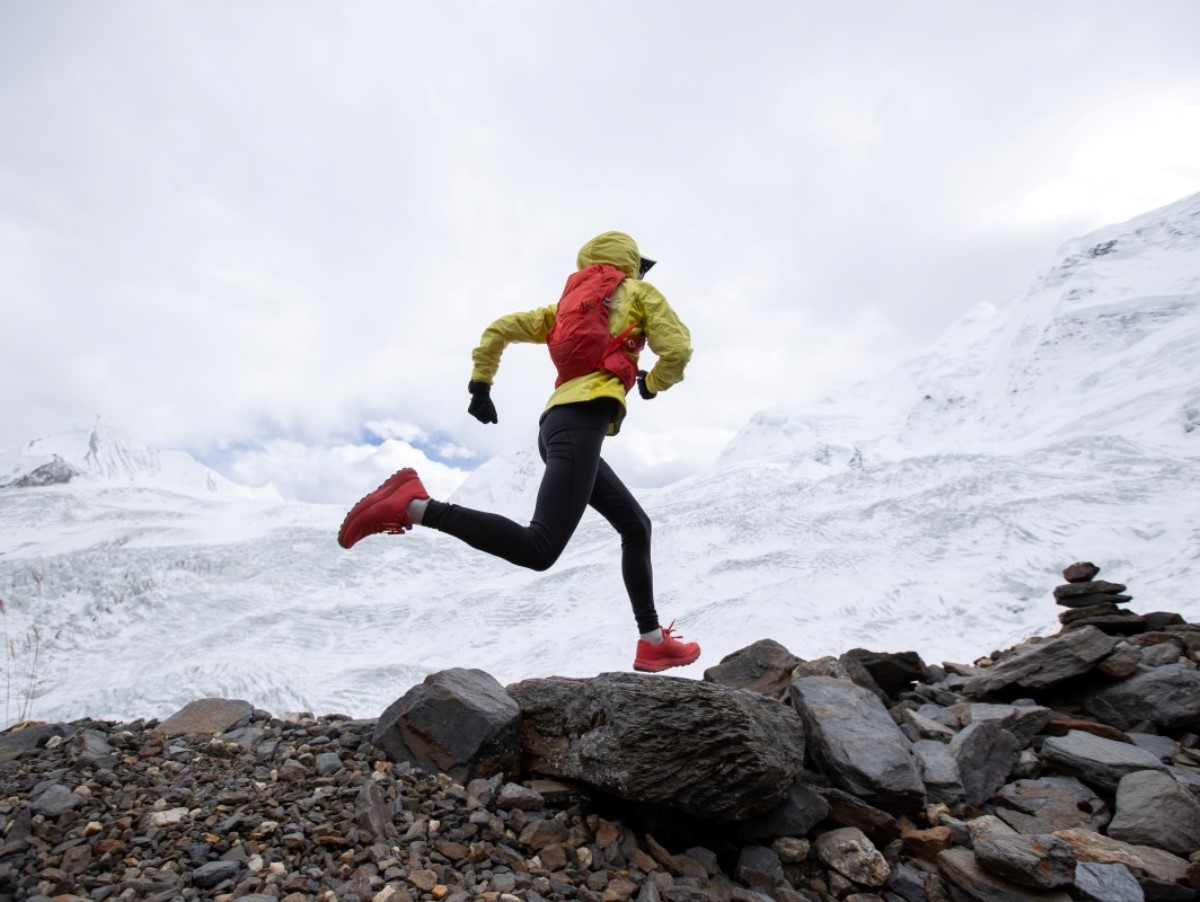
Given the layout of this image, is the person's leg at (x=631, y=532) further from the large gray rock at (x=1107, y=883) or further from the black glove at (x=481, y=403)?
the large gray rock at (x=1107, y=883)

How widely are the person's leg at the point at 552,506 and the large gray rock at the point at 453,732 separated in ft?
2.12

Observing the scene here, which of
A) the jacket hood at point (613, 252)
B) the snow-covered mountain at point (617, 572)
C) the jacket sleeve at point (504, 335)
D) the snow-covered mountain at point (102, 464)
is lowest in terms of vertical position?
the snow-covered mountain at point (617, 572)

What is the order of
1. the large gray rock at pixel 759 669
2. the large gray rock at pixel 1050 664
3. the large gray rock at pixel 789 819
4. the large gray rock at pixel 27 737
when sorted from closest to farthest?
the large gray rock at pixel 789 819 < the large gray rock at pixel 27 737 < the large gray rock at pixel 1050 664 < the large gray rock at pixel 759 669

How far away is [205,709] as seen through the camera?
3.59 m

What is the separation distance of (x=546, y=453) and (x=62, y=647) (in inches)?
690

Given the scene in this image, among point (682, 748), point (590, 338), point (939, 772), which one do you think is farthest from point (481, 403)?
point (939, 772)

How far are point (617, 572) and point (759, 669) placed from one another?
15.7 metres

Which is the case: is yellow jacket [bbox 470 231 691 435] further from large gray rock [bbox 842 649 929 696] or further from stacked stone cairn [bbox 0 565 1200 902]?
large gray rock [bbox 842 649 929 696]

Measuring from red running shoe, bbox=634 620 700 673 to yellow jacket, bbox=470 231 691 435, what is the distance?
3.98 feet

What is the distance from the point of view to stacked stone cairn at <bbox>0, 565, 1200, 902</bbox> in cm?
221

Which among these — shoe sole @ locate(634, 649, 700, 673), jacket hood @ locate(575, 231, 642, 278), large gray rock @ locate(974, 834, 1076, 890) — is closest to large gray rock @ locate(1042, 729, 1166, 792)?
large gray rock @ locate(974, 834, 1076, 890)

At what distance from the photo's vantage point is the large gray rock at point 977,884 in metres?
2.25

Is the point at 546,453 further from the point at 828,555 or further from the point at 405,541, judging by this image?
the point at 405,541

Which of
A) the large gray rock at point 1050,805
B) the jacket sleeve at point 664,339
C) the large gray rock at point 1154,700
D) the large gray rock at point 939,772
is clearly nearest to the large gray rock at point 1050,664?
the large gray rock at point 1154,700
